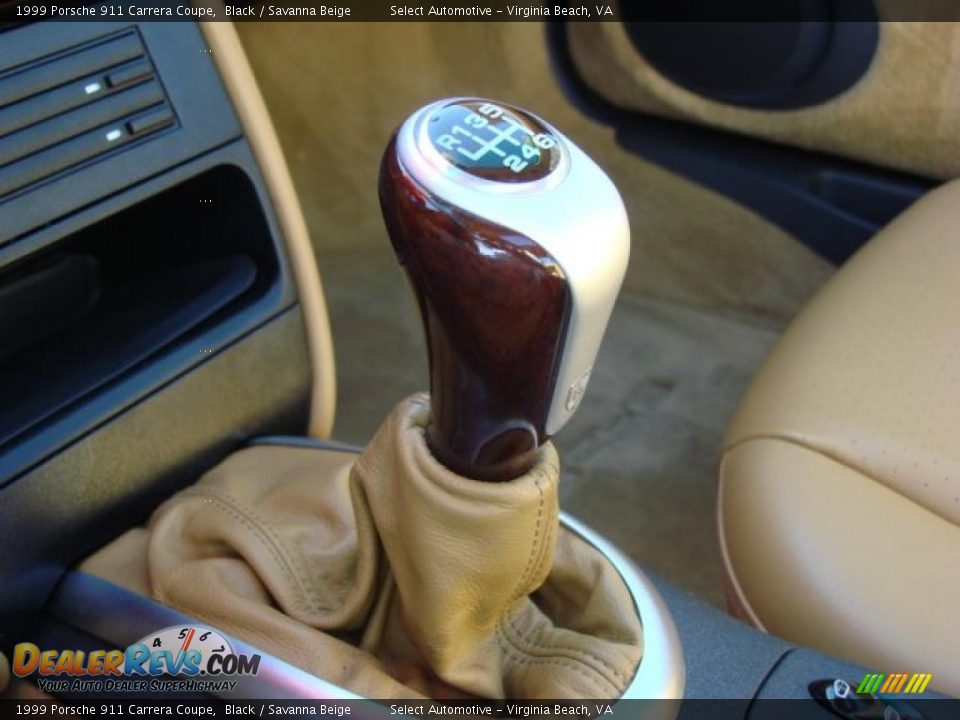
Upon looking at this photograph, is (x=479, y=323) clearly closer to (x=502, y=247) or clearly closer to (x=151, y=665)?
(x=502, y=247)

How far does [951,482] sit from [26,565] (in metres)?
0.61

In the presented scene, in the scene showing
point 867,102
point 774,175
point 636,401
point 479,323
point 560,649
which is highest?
point 479,323

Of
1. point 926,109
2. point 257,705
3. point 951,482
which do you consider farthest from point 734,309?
point 257,705

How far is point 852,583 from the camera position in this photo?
2.16 ft

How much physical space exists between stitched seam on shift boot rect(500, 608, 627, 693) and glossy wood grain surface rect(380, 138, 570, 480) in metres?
0.11

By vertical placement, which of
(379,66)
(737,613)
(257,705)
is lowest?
(737,613)

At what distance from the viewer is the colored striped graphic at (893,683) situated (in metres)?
0.58

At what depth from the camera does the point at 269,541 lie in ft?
1.98

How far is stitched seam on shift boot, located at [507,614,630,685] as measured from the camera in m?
0.50

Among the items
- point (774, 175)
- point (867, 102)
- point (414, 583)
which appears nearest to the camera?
point (414, 583)

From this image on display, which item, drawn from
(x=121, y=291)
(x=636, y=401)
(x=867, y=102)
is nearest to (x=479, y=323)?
(x=121, y=291)

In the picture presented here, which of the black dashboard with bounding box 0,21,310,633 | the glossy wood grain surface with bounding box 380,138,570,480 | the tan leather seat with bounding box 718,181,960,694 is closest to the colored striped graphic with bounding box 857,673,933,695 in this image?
the tan leather seat with bounding box 718,181,960,694

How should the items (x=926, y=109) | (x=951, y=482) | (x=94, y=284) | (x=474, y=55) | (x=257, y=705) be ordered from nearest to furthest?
(x=257, y=705)
(x=951, y=482)
(x=94, y=284)
(x=926, y=109)
(x=474, y=55)

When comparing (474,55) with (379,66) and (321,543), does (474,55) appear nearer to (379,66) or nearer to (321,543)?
(379,66)
